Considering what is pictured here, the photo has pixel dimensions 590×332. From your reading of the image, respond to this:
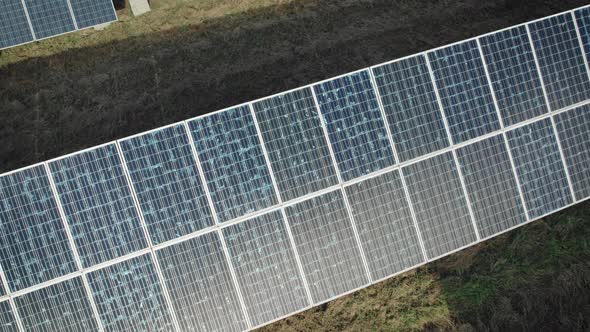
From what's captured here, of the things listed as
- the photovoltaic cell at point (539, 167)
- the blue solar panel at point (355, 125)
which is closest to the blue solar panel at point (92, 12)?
the blue solar panel at point (355, 125)

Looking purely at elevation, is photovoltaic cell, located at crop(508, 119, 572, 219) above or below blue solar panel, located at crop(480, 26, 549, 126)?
below

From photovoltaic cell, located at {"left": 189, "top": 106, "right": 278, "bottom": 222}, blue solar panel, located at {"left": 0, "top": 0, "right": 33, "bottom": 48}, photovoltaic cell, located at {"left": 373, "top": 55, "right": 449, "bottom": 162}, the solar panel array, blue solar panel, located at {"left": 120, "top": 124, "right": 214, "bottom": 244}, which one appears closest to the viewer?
the solar panel array

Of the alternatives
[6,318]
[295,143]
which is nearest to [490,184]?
[295,143]

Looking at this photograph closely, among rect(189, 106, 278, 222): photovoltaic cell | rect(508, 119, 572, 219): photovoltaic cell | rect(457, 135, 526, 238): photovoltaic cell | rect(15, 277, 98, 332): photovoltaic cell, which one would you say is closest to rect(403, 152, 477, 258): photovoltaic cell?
rect(457, 135, 526, 238): photovoltaic cell

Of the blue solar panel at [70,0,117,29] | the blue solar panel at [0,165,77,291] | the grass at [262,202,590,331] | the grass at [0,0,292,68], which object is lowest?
the grass at [262,202,590,331]

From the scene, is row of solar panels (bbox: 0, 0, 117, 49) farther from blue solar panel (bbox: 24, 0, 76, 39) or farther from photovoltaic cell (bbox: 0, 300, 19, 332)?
photovoltaic cell (bbox: 0, 300, 19, 332)

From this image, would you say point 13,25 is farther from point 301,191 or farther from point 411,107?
point 411,107
